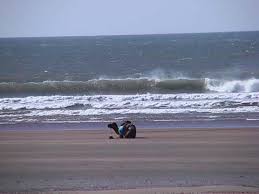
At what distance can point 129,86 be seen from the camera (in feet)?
116

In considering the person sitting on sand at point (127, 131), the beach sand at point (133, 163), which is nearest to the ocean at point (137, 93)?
the person sitting on sand at point (127, 131)

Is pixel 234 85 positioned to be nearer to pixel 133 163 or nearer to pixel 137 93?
pixel 137 93

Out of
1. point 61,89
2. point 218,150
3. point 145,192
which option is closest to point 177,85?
point 61,89

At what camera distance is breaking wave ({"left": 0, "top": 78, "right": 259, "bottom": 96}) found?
1324 inches

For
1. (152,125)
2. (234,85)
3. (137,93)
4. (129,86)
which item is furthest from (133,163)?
(234,85)

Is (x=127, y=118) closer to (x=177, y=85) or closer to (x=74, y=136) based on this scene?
(x=74, y=136)

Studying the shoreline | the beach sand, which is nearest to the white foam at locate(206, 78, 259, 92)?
the shoreline

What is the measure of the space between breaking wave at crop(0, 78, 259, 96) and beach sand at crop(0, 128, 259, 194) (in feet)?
57.9

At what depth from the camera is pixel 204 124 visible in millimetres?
18359

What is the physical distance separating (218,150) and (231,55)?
165 ft

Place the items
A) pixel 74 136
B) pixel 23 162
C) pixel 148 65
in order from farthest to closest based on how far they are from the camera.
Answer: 1. pixel 148 65
2. pixel 74 136
3. pixel 23 162

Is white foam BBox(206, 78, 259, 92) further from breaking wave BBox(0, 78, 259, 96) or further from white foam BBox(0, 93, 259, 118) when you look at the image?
white foam BBox(0, 93, 259, 118)

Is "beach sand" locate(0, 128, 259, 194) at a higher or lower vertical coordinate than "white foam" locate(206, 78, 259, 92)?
lower

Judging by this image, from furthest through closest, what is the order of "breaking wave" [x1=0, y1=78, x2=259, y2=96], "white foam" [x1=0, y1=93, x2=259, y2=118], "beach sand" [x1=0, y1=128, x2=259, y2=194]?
"breaking wave" [x1=0, y1=78, x2=259, y2=96] < "white foam" [x1=0, y1=93, x2=259, y2=118] < "beach sand" [x1=0, y1=128, x2=259, y2=194]
